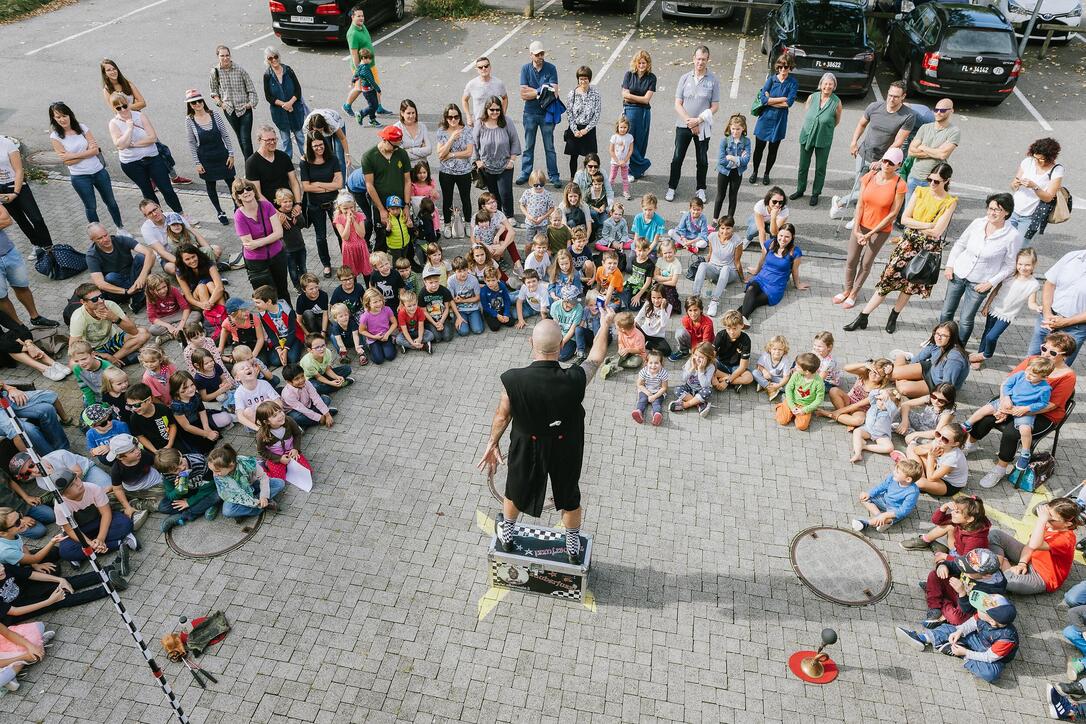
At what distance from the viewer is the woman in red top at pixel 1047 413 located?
6.87 meters

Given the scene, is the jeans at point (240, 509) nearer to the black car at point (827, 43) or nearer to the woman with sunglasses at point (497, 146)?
the woman with sunglasses at point (497, 146)

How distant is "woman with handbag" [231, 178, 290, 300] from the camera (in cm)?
841

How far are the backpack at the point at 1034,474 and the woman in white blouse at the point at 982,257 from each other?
211 centimetres

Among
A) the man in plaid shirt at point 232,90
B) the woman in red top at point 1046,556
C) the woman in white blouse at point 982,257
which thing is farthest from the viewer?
the man in plaid shirt at point 232,90

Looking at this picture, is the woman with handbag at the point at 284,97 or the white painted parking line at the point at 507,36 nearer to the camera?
the woman with handbag at the point at 284,97

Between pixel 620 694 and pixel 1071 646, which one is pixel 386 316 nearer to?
pixel 620 694

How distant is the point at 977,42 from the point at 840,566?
13.5 meters

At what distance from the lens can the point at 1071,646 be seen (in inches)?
225

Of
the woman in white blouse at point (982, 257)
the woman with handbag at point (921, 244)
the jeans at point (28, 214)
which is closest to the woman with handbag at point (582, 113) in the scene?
the woman with handbag at point (921, 244)

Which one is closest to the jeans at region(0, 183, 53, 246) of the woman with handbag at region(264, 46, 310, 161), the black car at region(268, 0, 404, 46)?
the woman with handbag at region(264, 46, 310, 161)

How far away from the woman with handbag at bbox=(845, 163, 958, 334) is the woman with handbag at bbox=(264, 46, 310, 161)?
900cm

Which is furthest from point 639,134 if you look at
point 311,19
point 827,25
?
point 311,19

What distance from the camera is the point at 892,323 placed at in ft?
30.0

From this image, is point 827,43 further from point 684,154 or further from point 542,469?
point 542,469
